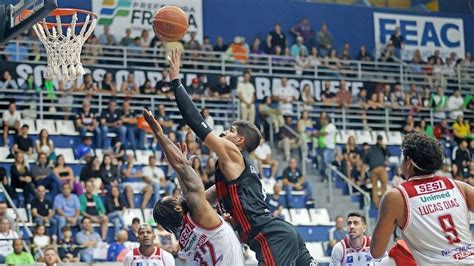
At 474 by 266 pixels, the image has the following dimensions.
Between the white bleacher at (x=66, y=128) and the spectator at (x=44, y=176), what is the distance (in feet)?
6.16

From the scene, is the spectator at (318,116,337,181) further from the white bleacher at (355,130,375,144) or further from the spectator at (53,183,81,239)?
the spectator at (53,183,81,239)

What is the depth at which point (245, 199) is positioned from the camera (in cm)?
819

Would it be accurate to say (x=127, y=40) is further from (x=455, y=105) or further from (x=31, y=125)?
(x=455, y=105)

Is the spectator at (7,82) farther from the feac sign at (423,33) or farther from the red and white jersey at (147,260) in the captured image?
the feac sign at (423,33)

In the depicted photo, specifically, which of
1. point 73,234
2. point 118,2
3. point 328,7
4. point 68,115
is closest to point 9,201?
point 73,234

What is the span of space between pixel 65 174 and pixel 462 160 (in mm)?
9659

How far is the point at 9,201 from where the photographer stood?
18.0 meters

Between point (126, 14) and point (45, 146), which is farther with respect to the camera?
point (126, 14)

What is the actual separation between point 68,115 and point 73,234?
3927 millimetres

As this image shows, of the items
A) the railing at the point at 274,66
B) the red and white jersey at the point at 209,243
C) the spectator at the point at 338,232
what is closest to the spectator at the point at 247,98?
the railing at the point at 274,66

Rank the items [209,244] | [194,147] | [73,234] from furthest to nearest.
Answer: [194,147] < [73,234] < [209,244]

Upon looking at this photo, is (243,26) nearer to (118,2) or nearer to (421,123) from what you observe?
(118,2)

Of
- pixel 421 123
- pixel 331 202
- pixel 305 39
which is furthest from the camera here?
pixel 305 39

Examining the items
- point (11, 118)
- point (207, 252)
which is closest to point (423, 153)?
point (207, 252)
